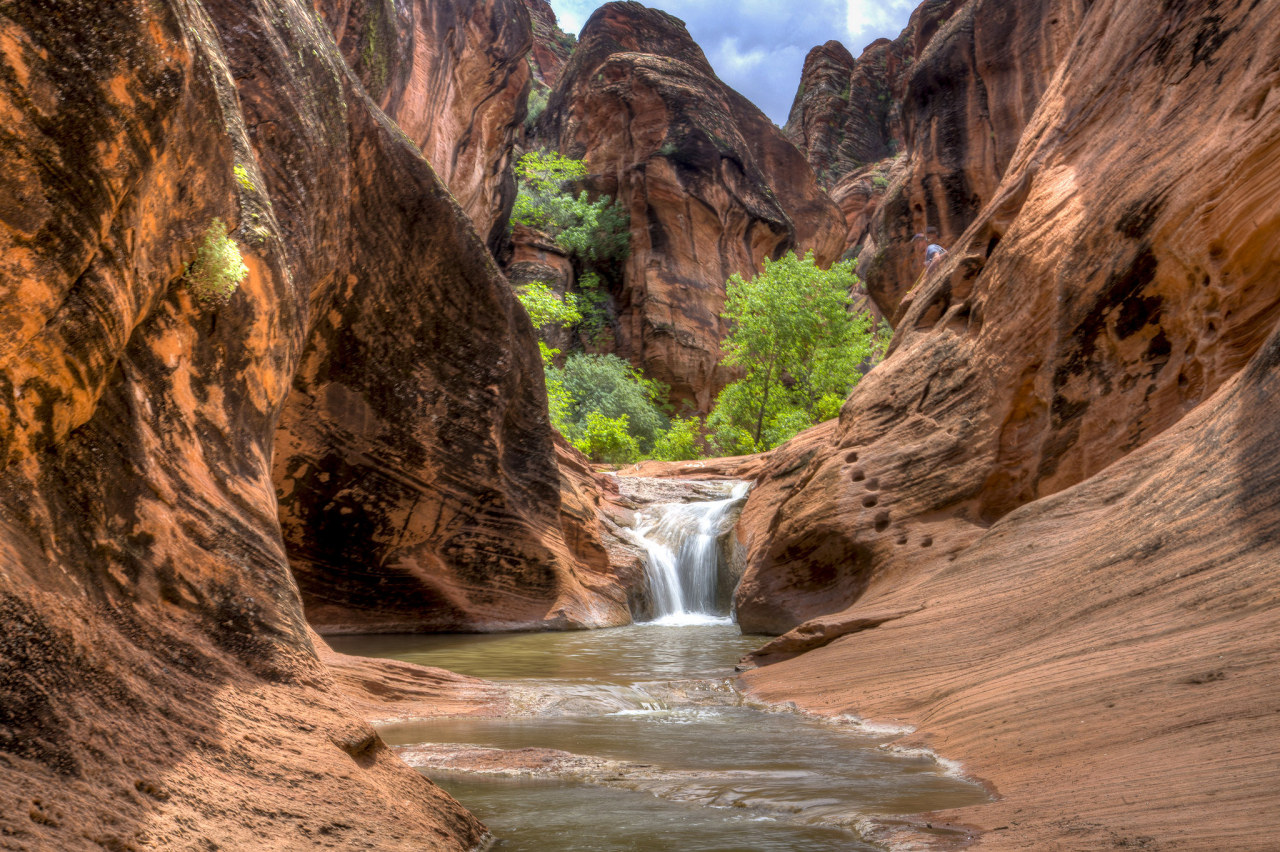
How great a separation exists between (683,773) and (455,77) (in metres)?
18.7

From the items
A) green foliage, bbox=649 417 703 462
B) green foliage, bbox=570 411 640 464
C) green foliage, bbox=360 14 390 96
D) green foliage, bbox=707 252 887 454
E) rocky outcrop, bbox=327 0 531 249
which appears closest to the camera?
green foliage, bbox=360 14 390 96

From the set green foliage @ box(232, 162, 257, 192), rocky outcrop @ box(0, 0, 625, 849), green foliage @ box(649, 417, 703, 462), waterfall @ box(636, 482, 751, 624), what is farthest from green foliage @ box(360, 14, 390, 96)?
green foliage @ box(649, 417, 703, 462)

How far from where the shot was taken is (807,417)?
26.3m

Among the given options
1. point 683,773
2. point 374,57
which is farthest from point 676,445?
point 683,773

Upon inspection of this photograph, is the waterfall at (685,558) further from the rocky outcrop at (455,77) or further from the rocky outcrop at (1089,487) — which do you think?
the rocky outcrop at (455,77)

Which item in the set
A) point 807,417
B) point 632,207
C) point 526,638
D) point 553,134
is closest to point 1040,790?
point 526,638

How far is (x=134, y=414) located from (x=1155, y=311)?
775 centimetres

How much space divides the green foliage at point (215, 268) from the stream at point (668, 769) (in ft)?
9.03

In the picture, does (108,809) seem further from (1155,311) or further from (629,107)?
(629,107)

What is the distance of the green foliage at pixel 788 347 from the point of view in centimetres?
2805

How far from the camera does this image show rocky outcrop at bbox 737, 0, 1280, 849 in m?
3.55

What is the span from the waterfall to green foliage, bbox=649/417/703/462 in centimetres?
1021

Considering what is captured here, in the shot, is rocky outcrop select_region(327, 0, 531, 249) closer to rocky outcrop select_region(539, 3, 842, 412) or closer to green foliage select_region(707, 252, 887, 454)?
rocky outcrop select_region(539, 3, 842, 412)

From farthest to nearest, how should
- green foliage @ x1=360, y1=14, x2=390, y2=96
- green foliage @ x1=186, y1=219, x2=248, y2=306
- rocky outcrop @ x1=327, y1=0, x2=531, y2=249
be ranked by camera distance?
1. rocky outcrop @ x1=327, y1=0, x2=531, y2=249
2. green foliage @ x1=360, y1=14, x2=390, y2=96
3. green foliage @ x1=186, y1=219, x2=248, y2=306
